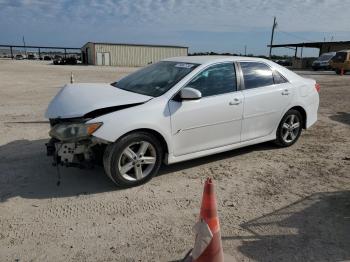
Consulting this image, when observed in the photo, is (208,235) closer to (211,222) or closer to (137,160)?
(211,222)

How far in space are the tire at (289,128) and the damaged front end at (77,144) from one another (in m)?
3.21

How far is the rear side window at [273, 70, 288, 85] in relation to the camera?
599 cm

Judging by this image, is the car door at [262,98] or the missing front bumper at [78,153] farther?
the car door at [262,98]

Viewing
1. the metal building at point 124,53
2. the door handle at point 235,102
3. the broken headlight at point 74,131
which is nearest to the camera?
the broken headlight at point 74,131

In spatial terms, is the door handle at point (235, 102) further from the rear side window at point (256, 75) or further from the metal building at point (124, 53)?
the metal building at point (124, 53)

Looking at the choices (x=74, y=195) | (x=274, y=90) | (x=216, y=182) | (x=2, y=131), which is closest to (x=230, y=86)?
(x=274, y=90)

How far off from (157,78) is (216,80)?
873mm

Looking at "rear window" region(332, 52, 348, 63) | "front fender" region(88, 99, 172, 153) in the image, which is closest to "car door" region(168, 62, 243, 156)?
"front fender" region(88, 99, 172, 153)

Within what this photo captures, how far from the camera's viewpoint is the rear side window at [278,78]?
236 inches

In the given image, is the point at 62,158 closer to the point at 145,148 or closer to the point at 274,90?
the point at 145,148

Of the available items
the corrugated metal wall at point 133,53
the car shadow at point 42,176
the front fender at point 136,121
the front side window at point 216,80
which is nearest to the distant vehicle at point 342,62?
the car shadow at point 42,176

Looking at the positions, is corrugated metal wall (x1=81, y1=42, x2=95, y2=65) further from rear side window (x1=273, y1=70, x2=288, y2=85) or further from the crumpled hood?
the crumpled hood

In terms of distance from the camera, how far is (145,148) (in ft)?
15.1

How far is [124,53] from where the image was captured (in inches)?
2176
